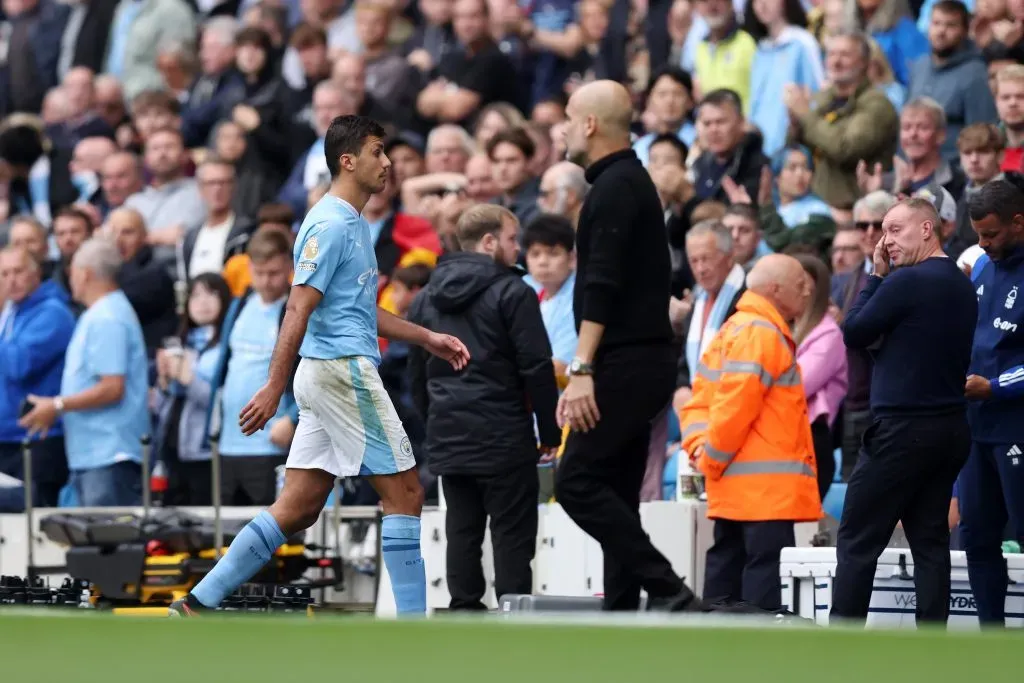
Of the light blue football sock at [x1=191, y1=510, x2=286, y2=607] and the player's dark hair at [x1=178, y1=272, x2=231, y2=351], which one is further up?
the player's dark hair at [x1=178, y1=272, x2=231, y2=351]

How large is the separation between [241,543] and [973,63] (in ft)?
23.0

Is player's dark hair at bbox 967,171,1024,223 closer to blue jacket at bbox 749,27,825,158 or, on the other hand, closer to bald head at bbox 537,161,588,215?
bald head at bbox 537,161,588,215

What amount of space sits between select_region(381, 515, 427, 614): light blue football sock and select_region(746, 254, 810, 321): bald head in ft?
7.93

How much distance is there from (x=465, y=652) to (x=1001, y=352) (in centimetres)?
474

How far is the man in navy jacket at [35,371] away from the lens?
47.5 ft

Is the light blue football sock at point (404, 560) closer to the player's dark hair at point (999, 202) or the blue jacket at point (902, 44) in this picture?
the player's dark hair at point (999, 202)

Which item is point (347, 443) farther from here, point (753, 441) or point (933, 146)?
point (933, 146)

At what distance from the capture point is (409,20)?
18.9m

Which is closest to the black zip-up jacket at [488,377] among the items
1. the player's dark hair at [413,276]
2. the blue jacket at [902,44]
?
→ the player's dark hair at [413,276]

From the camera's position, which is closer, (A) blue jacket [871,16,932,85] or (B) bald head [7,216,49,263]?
(A) blue jacket [871,16,932,85]

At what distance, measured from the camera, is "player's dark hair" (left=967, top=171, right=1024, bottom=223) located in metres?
9.45

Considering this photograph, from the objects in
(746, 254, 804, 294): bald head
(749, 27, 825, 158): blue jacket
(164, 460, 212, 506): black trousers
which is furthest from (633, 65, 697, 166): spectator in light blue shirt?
(746, 254, 804, 294): bald head

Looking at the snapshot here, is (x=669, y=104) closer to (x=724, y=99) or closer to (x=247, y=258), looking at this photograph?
(x=724, y=99)

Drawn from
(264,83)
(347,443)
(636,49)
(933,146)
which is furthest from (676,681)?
(264,83)
